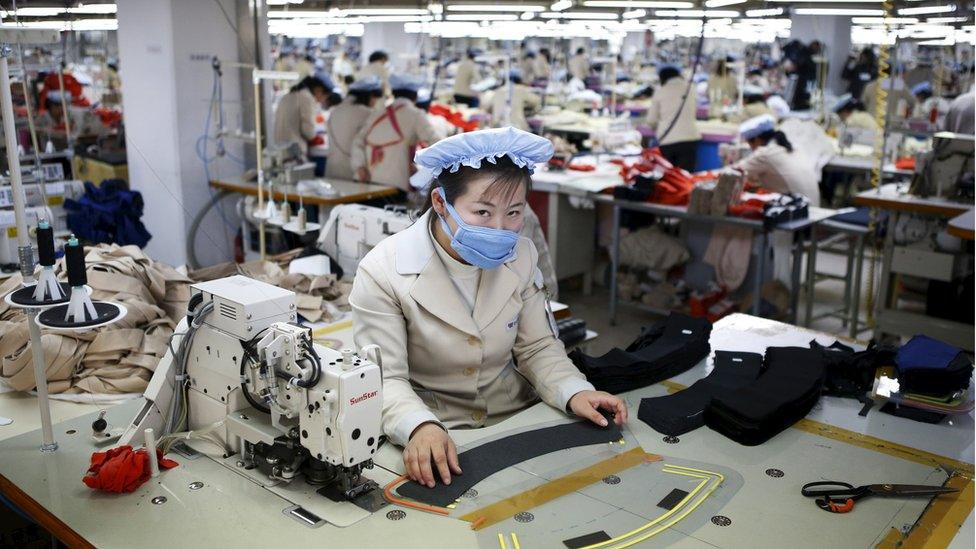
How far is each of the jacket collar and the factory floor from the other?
9.36ft

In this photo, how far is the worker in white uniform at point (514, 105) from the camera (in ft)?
28.9

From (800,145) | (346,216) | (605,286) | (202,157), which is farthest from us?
→ (800,145)

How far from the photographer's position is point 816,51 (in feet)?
38.8

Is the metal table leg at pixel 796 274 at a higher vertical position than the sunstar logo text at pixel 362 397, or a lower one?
lower

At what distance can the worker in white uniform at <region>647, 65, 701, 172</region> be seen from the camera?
7715 millimetres

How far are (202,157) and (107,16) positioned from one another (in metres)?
1.43

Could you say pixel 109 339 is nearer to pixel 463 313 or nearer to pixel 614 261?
pixel 463 313

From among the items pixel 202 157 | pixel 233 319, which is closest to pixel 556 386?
pixel 233 319

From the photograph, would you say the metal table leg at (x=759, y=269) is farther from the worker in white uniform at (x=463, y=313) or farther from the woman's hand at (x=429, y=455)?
the woman's hand at (x=429, y=455)

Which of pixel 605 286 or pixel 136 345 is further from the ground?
pixel 136 345

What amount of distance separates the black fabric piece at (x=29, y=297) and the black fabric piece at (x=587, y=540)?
1.04m

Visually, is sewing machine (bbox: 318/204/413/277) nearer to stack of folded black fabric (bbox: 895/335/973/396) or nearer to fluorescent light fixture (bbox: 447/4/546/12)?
stack of folded black fabric (bbox: 895/335/973/396)

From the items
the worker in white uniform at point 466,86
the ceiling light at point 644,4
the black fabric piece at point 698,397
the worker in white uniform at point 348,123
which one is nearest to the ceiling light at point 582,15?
the ceiling light at point 644,4

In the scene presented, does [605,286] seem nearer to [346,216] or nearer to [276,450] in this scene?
[346,216]
